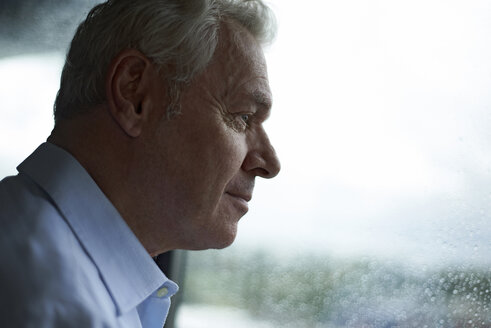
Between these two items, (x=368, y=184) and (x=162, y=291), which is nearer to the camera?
(x=162, y=291)

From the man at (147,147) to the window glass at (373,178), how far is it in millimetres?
219

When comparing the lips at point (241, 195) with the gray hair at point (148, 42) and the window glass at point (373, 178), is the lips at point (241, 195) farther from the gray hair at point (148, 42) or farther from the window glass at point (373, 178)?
the window glass at point (373, 178)

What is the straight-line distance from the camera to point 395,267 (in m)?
1.31

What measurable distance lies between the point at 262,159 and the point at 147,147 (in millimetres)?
236

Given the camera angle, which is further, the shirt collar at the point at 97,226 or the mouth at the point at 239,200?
the mouth at the point at 239,200

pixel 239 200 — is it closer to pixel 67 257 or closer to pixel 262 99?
pixel 262 99

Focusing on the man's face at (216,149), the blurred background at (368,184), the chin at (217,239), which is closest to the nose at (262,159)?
the man's face at (216,149)

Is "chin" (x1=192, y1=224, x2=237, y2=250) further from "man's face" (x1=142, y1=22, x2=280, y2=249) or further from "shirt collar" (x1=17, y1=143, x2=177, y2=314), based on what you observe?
"shirt collar" (x1=17, y1=143, x2=177, y2=314)

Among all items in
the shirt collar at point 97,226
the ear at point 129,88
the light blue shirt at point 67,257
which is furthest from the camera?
the ear at point 129,88

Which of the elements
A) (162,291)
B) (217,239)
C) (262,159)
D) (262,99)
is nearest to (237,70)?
(262,99)

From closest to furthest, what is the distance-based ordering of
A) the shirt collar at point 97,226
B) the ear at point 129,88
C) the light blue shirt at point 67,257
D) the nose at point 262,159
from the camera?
the light blue shirt at point 67,257
the shirt collar at point 97,226
the ear at point 129,88
the nose at point 262,159

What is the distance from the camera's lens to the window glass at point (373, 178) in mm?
1205

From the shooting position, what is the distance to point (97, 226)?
0.99 metres

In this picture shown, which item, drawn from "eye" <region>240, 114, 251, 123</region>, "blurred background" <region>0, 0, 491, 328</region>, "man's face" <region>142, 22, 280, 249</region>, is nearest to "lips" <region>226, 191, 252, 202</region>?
"man's face" <region>142, 22, 280, 249</region>
